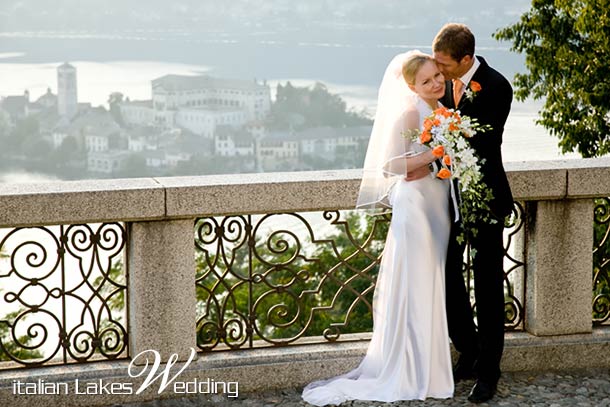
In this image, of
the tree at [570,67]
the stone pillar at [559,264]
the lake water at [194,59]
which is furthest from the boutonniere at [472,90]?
the lake water at [194,59]

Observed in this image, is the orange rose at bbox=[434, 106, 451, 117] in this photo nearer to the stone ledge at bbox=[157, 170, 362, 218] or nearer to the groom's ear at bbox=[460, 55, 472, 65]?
the groom's ear at bbox=[460, 55, 472, 65]

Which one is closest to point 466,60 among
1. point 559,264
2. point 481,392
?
point 559,264

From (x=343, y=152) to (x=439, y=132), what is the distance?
59658 millimetres

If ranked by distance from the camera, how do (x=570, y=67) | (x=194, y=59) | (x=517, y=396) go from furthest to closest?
(x=194, y=59) → (x=570, y=67) → (x=517, y=396)

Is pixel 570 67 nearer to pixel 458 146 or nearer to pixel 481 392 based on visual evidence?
pixel 481 392

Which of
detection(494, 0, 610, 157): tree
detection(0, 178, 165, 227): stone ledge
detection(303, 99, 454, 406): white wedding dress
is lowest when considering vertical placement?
detection(303, 99, 454, 406): white wedding dress

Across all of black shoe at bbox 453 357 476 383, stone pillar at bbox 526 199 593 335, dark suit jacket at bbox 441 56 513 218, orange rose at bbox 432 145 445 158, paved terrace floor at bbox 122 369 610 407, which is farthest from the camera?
stone pillar at bbox 526 199 593 335

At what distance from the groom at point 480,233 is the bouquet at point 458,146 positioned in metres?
0.08

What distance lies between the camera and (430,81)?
4.92 metres

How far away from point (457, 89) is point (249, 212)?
1283 millimetres

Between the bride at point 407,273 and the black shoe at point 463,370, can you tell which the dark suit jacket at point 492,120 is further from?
the black shoe at point 463,370

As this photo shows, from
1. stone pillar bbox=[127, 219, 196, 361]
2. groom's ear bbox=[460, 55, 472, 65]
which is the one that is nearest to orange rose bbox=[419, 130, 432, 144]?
groom's ear bbox=[460, 55, 472, 65]

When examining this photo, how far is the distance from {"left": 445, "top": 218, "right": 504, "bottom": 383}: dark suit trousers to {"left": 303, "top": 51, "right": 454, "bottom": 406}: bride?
0.14 meters

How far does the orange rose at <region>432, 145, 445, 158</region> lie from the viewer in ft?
15.5
